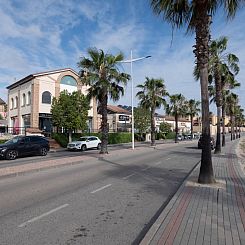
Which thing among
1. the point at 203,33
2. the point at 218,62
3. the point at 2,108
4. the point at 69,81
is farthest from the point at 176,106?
the point at 2,108

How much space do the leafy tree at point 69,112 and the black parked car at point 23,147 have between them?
474 inches

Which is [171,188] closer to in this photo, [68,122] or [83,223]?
[83,223]

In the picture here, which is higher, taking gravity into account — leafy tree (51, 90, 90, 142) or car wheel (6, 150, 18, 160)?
leafy tree (51, 90, 90, 142)

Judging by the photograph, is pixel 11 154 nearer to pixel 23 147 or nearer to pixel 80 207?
pixel 23 147

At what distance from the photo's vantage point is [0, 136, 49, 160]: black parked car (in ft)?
77.8

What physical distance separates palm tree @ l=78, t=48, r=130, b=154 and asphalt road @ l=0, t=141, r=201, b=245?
42.7 ft

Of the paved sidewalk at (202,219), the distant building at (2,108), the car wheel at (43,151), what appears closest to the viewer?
the paved sidewalk at (202,219)

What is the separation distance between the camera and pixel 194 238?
17.3 feet

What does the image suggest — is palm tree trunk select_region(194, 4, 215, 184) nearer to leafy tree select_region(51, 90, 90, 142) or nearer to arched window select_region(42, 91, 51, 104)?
leafy tree select_region(51, 90, 90, 142)

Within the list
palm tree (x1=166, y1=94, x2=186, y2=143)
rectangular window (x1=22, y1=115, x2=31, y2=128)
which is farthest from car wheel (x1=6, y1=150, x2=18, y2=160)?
palm tree (x1=166, y1=94, x2=186, y2=143)

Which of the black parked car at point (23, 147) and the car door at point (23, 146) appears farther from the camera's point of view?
the car door at point (23, 146)

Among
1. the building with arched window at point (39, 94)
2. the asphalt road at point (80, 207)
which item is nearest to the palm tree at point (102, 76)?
the asphalt road at point (80, 207)

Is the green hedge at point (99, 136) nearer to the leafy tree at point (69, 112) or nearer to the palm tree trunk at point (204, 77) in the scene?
the leafy tree at point (69, 112)

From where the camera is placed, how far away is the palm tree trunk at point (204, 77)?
35.2ft
